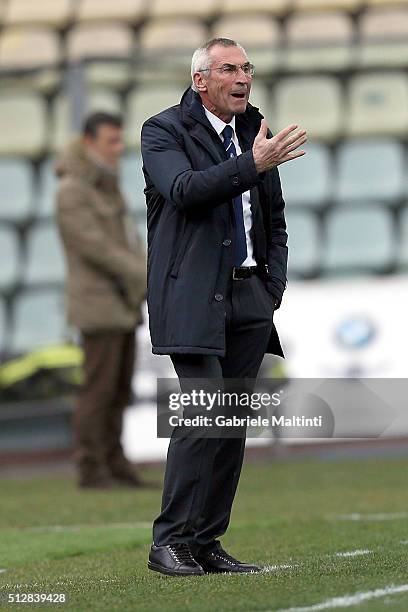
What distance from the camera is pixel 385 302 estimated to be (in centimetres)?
1064

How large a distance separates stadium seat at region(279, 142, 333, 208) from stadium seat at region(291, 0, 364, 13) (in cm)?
494

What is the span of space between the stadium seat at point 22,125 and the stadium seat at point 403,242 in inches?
117

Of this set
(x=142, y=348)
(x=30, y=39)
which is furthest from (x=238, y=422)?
(x=30, y=39)

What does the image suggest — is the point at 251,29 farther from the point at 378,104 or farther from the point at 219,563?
the point at 219,563

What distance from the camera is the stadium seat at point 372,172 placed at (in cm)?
1169

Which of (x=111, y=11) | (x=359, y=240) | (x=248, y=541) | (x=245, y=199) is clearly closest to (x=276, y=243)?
(x=245, y=199)

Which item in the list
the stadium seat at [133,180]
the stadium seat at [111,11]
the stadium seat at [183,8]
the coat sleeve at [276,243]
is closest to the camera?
the coat sleeve at [276,243]

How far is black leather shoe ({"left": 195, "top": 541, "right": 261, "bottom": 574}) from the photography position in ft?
16.0

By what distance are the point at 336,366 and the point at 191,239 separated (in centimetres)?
581

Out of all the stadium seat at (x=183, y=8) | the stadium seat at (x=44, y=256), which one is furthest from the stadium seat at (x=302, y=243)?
the stadium seat at (x=183, y=8)

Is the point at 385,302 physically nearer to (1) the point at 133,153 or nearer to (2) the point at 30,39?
(1) the point at 133,153

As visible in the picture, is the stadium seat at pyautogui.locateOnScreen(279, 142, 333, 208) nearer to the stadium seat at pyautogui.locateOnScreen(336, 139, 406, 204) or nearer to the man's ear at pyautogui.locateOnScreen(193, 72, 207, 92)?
the stadium seat at pyautogui.locateOnScreen(336, 139, 406, 204)

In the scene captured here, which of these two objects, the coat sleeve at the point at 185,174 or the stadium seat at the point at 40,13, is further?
the stadium seat at the point at 40,13

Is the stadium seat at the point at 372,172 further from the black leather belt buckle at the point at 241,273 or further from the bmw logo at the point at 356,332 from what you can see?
the black leather belt buckle at the point at 241,273
